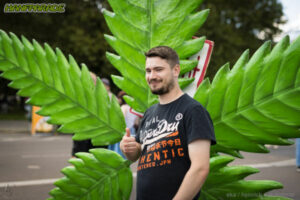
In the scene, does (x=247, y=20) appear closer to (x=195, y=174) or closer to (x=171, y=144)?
(x=171, y=144)

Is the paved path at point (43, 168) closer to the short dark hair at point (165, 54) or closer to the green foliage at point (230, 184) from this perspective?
the green foliage at point (230, 184)

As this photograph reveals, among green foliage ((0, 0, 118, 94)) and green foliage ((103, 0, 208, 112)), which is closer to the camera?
green foliage ((103, 0, 208, 112))

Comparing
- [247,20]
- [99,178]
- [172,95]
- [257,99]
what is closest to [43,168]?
[99,178]

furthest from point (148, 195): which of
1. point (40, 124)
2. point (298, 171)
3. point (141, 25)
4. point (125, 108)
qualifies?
point (40, 124)

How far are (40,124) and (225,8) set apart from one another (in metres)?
13.9

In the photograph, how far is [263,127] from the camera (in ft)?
4.94

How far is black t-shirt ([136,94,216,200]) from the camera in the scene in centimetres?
129

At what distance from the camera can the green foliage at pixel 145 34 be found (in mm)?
1709

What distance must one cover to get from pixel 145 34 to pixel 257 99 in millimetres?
676

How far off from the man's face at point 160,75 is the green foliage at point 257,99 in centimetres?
27

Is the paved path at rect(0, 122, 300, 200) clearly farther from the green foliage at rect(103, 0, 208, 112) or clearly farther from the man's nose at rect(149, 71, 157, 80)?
the man's nose at rect(149, 71, 157, 80)

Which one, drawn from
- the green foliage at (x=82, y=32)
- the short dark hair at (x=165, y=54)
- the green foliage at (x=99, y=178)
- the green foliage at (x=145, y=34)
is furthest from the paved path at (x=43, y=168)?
the green foliage at (x=82, y=32)

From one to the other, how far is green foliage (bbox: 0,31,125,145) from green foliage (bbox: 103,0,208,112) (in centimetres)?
15

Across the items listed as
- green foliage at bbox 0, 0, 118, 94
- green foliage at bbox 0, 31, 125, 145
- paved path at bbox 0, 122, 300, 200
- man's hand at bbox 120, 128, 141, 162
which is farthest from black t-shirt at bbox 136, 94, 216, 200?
green foliage at bbox 0, 0, 118, 94
